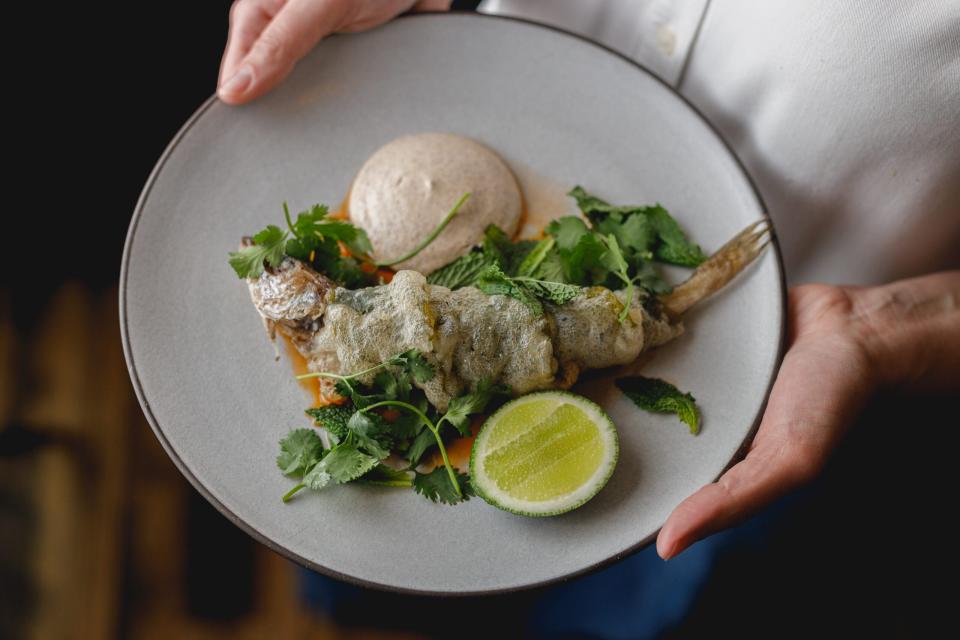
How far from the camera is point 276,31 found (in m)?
2.19

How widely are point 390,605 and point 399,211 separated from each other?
1279mm

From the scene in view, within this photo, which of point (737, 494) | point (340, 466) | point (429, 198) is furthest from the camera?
point (429, 198)

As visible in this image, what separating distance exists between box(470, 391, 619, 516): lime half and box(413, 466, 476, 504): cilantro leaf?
0.06 m

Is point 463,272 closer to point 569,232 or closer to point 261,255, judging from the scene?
point 569,232

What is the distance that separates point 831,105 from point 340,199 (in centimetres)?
129

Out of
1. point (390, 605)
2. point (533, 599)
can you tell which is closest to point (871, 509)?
point (533, 599)

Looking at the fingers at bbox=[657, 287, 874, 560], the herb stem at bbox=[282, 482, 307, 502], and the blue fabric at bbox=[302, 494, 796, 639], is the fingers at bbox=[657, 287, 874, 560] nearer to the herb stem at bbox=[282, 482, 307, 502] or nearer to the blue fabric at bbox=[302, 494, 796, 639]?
the blue fabric at bbox=[302, 494, 796, 639]

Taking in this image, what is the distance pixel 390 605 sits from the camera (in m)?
2.59

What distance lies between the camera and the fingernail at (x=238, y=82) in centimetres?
218

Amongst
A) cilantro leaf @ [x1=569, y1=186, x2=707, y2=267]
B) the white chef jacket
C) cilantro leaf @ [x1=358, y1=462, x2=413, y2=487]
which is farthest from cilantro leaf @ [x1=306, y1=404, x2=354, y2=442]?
the white chef jacket

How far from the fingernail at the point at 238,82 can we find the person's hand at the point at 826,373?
1.56 m

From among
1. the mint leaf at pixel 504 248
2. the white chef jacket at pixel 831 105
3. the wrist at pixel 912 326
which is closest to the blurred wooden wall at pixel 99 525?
the mint leaf at pixel 504 248

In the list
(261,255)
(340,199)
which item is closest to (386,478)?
(261,255)

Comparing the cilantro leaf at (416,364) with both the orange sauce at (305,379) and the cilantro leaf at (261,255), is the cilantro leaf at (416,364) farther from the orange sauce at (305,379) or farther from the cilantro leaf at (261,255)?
the cilantro leaf at (261,255)
